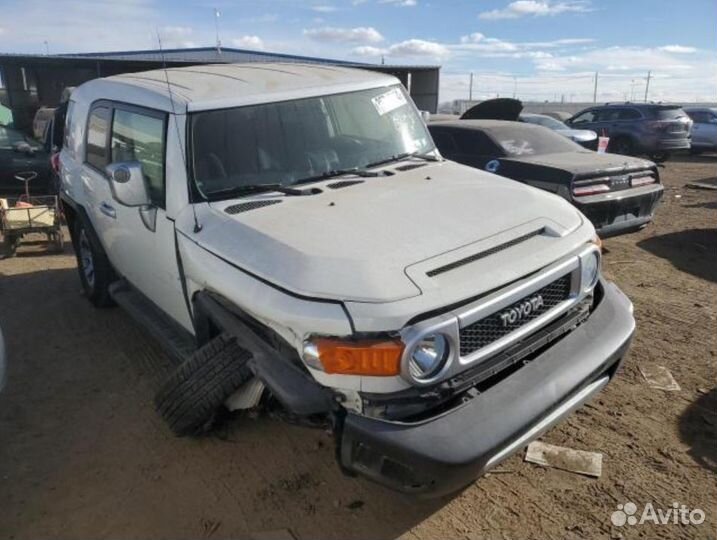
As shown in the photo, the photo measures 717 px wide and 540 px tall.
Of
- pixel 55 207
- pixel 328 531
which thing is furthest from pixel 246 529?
pixel 55 207

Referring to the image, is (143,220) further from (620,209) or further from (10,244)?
(620,209)

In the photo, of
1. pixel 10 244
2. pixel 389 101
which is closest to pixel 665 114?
pixel 389 101

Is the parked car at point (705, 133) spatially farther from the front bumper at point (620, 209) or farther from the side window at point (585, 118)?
the front bumper at point (620, 209)

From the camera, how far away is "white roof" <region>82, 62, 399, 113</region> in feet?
11.1

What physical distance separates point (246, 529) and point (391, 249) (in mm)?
1484

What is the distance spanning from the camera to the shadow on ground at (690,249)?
6.31 meters

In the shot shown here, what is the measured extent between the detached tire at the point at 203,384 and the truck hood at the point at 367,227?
45 centimetres

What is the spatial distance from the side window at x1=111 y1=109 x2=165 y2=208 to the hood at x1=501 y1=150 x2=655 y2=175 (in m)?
4.47

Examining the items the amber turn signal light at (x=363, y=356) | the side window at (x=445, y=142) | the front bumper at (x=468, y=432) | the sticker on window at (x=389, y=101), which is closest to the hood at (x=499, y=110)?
the side window at (x=445, y=142)

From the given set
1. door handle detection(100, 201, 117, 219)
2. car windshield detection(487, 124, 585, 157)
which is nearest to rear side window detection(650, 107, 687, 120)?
car windshield detection(487, 124, 585, 157)

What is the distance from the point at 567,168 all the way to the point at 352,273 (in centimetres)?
477

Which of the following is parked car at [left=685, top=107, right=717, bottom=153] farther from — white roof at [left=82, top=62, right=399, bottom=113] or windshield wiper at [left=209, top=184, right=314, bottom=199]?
windshield wiper at [left=209, top=184, right=314, bottom=199]

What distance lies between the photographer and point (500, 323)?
244 cm

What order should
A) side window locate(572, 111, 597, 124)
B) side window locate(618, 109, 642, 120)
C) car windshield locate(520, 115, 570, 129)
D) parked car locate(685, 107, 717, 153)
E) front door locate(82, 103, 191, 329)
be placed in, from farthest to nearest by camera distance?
parked car locate(685, 107, 717, 153) < side window locate(572, 111, 597, 124) < side window locate(618, 109, 642, 120) < car windshield locate(520, 115, 570, 129) < front door locate(82, 103, 191, 329)
